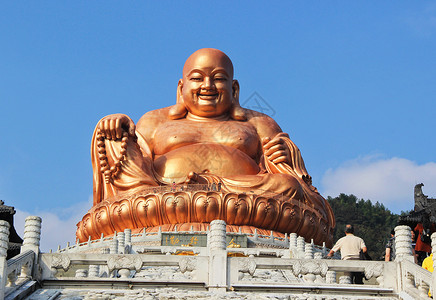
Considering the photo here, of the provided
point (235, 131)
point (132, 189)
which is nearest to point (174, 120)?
point (235, 131)

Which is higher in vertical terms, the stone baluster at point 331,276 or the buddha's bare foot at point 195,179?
the buddha's bare foot at point 195,179

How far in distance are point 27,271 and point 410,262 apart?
4488mm

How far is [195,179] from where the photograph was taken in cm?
1836

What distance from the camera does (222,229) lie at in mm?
9977

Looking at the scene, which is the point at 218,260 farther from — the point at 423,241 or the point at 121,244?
the point at 423,241

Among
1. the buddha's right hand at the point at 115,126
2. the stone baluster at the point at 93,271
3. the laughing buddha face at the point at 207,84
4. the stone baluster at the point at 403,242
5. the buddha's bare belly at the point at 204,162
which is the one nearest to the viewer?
the stone baluster at the point at 403,242

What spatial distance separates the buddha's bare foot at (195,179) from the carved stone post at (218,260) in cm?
831

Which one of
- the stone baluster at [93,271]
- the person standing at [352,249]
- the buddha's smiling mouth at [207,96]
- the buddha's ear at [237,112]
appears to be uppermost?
the buddha's smiling mouth at [207,96]

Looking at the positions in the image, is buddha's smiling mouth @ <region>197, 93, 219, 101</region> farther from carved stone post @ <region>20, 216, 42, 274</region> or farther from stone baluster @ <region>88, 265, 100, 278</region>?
carved stone post @ <region>20, 216, 42, 274</region>

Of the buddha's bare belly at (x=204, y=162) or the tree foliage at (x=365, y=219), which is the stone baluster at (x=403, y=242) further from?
the tree foliage at (x=365, y=219)

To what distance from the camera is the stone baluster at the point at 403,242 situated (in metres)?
9.84

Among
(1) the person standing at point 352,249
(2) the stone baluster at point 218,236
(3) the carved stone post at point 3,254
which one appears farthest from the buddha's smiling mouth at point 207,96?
(3) the carved stone post at point 3,254

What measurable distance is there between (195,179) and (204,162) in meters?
1.04

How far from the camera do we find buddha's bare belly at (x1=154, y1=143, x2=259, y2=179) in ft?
63.0
